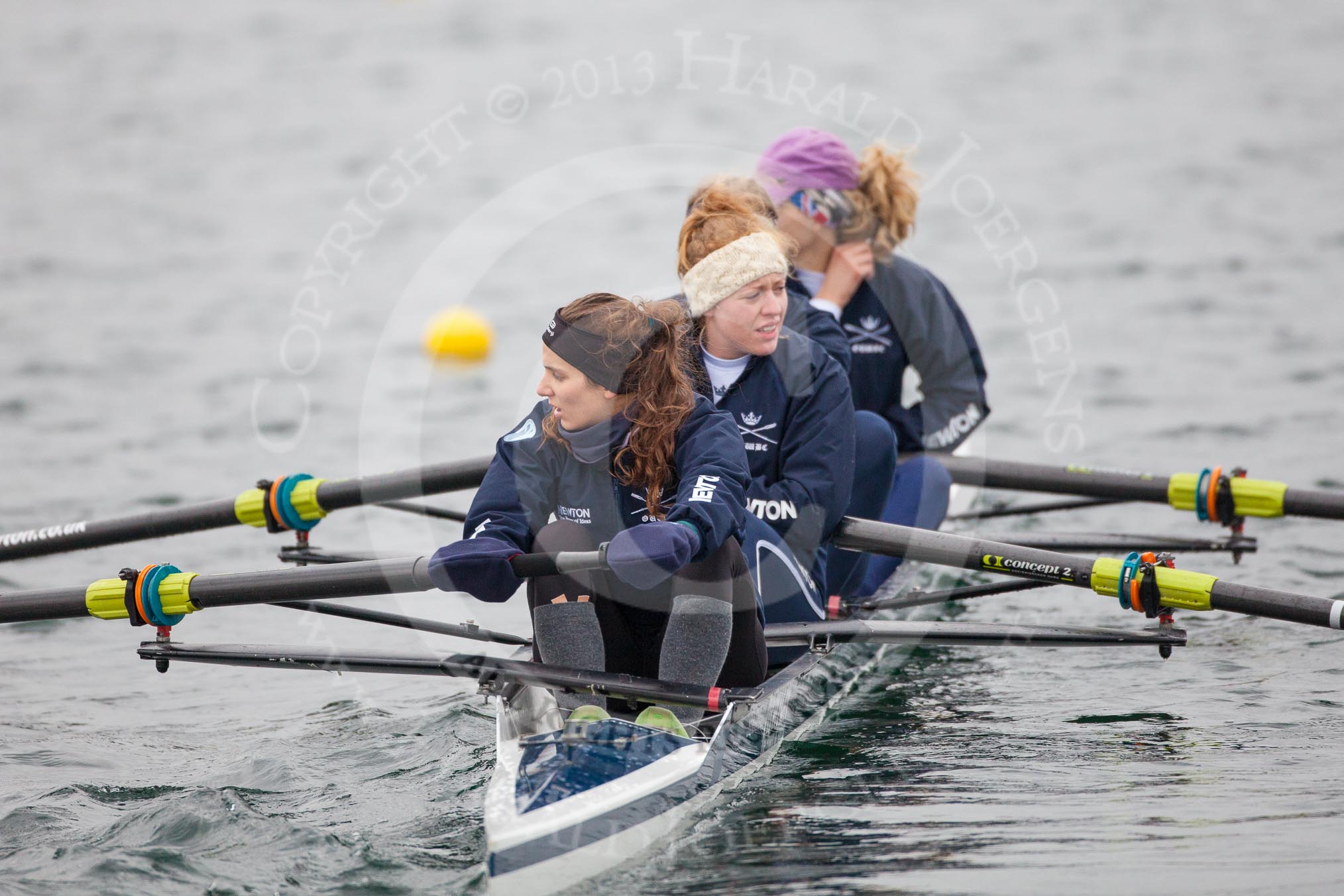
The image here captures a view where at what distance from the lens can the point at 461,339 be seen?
36.8 feet

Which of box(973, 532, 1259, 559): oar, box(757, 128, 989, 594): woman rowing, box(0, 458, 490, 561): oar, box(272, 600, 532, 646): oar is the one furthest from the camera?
box(973, 532, 1259, 559): oar

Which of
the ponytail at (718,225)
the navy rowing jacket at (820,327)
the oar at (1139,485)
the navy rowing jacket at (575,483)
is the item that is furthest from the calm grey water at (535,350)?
the ponytail at (718,225)

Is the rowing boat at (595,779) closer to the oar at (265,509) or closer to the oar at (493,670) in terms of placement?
the oar at (493,670)

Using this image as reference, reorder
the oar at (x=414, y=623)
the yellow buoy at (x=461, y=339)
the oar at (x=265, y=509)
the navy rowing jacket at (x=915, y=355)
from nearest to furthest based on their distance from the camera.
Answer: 1. the oar at (x=414, y=623)
2. the oar at (x=265, y=509)
3. the navy rowing jacket at (x=915, y=355)
4. the yellow buoy at (x=461, y=339)

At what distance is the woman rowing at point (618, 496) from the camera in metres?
3.80

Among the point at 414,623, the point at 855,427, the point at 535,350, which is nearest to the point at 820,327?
the point at 855,427

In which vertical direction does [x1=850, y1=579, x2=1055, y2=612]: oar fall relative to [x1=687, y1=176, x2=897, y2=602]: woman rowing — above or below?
below

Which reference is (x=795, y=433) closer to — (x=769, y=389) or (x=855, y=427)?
(x=769, y=389)

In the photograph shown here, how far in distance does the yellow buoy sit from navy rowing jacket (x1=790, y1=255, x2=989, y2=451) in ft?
19.0

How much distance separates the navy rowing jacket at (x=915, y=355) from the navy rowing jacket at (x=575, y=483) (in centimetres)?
183

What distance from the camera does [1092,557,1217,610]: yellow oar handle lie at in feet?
14.3

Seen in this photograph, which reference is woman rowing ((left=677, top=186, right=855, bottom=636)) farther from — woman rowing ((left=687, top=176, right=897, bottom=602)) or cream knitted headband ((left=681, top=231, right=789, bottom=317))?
woman rowing ((left=687, top=176, right=897, bottom=602))

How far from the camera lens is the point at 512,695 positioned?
13.0 feet

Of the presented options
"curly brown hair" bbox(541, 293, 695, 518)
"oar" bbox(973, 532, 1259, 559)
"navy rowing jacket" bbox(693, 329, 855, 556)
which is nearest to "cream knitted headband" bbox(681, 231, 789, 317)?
"navy rowing jacket" bbox(693, 329, 855, 556)
